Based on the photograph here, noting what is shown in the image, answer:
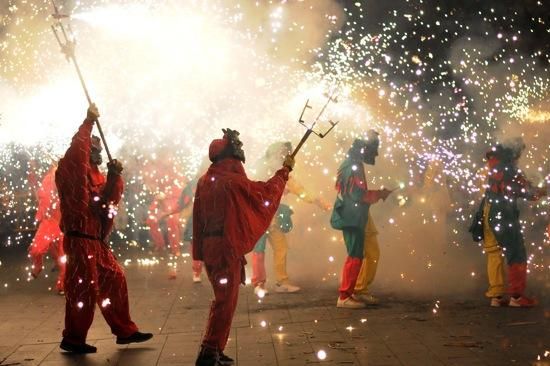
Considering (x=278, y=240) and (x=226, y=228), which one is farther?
(x=278, y=240)

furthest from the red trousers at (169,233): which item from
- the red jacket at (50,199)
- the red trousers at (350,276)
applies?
the red trousers at (350,276)

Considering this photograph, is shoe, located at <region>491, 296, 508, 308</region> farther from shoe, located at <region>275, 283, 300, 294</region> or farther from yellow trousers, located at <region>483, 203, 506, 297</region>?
shoe, located at <region>275, 283, 300, 294</region>

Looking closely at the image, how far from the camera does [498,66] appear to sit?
12.0 metres

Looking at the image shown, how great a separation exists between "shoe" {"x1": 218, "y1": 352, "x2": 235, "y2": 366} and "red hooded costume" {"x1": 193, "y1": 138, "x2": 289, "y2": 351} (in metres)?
0.06

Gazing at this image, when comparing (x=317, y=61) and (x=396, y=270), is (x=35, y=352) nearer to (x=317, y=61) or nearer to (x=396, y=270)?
(x=396, y=270)

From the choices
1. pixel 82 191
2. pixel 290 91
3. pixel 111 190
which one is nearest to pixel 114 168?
pixel 111 190

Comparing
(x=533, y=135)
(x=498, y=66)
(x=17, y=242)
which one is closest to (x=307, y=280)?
(x=533, y=135)

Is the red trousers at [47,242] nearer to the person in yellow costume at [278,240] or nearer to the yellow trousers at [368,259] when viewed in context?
the person in yellow costume at [278,240]

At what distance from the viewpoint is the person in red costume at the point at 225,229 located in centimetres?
558

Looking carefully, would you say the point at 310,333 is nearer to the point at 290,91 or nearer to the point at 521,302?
the point at 521,302

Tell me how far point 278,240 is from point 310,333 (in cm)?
316

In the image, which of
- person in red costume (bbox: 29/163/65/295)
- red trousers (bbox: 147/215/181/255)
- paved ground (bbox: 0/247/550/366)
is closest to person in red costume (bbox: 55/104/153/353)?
paved ground (bbox: 0/247/550/366)

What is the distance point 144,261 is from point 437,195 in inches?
221

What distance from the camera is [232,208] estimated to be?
5668mm
